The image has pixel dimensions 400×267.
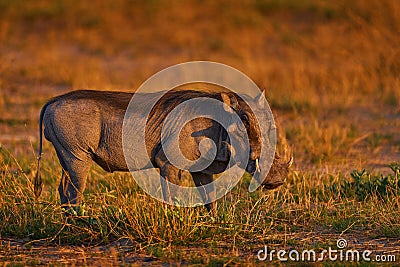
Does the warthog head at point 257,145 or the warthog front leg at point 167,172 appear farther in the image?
the warthog front leg at point 167,172

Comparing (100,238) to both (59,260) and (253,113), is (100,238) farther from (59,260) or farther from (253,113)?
(253,113)

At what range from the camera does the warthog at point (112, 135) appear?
5742 mm

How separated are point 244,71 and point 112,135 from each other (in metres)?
8.69

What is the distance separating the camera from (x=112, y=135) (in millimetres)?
5828

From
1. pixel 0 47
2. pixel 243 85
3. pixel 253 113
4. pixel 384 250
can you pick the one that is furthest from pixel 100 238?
pixel 0 47

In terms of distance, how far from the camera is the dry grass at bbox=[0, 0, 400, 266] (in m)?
5.61

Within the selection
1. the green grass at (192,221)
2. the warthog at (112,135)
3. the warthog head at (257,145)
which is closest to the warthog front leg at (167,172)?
the warthog at (112,135)

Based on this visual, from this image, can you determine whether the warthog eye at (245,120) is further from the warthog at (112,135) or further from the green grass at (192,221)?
the green grass at (192,221)

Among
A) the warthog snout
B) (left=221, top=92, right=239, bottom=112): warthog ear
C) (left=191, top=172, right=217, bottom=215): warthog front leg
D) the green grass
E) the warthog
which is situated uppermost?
(left=221, top=92, right=239, bottom=112): warthog ear

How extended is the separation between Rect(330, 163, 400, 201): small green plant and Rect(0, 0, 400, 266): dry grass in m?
0.08

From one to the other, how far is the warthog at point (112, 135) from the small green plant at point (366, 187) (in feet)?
4.10

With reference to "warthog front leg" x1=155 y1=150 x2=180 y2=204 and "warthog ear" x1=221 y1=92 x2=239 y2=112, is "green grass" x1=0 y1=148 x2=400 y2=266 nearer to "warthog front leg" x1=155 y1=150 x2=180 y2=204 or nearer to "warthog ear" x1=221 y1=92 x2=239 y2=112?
"warthog front leg" x1=155 y1=150 x2=180 y2=204

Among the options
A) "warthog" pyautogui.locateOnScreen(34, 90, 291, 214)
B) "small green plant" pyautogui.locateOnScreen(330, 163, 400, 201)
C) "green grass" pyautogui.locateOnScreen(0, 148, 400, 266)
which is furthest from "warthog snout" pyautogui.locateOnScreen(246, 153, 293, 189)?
"small green plant" pyautogui.locateOnScreen(330, 163, 400, 201)

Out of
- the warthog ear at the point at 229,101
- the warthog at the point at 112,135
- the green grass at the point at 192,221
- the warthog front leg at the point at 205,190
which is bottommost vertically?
the green grass at the point at 192,221
